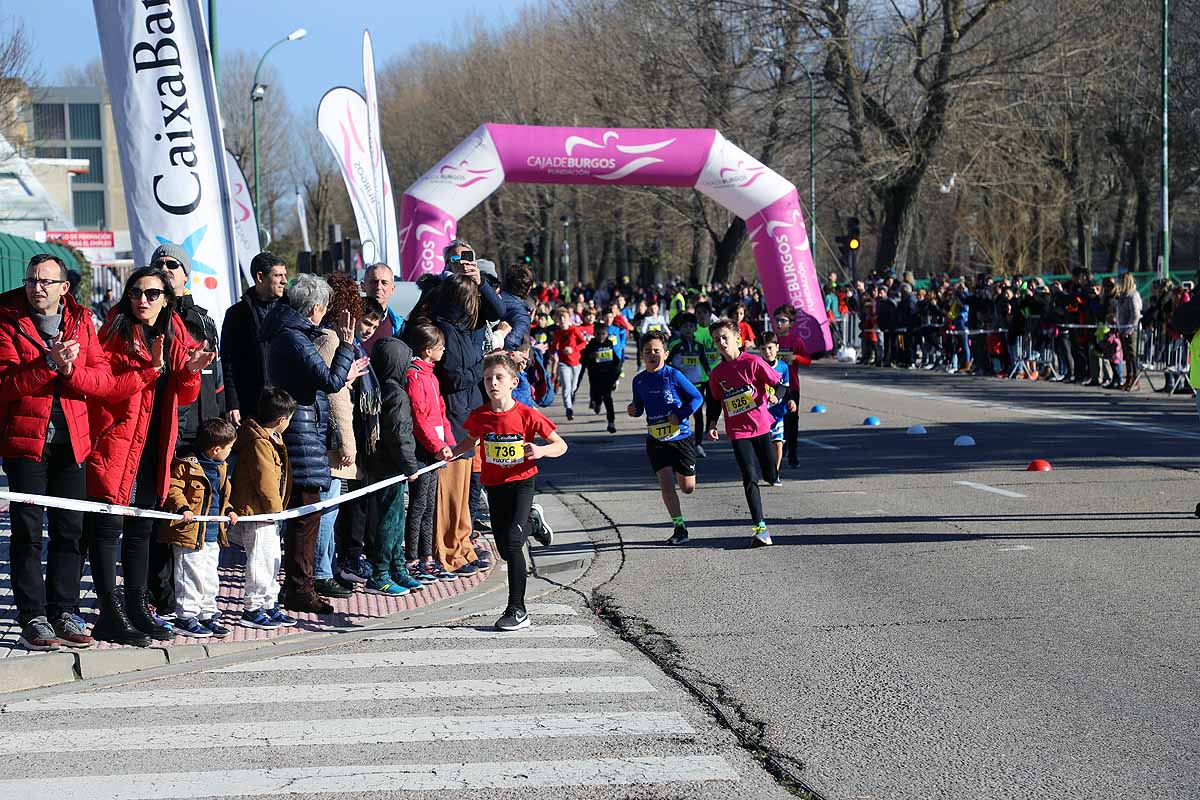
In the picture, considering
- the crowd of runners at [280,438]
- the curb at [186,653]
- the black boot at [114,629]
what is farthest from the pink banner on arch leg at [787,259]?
the black boot at [114,629]

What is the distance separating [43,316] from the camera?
7246 millimetres

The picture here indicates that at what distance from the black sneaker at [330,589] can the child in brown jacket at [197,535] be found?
2.82 ft

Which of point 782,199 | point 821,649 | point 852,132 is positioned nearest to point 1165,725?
point 821,649

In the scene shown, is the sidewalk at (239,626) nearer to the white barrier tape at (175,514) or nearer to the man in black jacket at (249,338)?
the white barrier tape at (175,514)

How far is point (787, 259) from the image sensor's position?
1038 inches

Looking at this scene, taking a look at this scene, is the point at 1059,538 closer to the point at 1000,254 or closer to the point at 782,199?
the point at 782,199

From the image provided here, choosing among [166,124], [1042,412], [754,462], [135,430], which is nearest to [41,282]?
[135,430]

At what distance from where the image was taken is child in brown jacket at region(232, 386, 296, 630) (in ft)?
26.5

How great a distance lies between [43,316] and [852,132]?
32.7 m

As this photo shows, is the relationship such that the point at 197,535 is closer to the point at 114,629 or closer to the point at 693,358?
the point at 114,629

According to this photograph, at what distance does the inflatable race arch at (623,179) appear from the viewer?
24938 millimetres

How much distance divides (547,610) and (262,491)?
1736 mm

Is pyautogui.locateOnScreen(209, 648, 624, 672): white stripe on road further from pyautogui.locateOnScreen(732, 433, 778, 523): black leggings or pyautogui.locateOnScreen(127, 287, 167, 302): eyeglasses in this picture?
pyautogui.locateOnScreen(732, 433, 778, 523): black leggings

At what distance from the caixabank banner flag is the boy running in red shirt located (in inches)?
104
